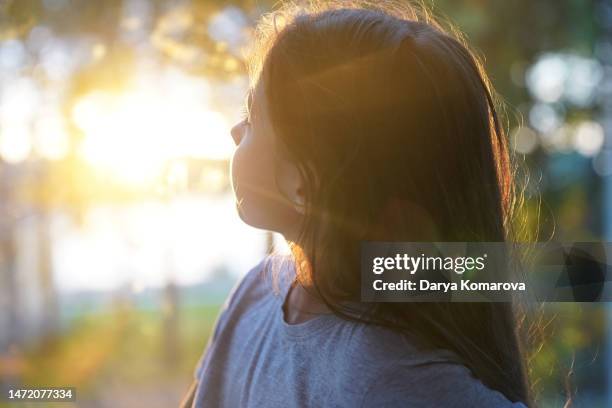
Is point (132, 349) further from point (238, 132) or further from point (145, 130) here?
point (238, 132)

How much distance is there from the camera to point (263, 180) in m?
0.65

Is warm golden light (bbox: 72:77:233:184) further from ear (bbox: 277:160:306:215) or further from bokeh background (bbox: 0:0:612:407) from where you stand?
ear (bbox: 277:160:306:215)

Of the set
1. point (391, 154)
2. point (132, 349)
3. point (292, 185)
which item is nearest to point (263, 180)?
point (292, 185)

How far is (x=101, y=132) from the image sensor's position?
124 centimetres

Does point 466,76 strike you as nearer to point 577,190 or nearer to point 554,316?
point 554,316

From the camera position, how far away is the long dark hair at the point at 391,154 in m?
0.60

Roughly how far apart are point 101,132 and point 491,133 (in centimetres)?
81

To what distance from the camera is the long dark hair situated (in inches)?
23.5

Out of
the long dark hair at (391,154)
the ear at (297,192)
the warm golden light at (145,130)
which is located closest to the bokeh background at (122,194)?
the warm golden light at (145,130)

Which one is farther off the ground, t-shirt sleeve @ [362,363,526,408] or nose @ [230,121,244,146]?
nose @ [230,121,244,146]

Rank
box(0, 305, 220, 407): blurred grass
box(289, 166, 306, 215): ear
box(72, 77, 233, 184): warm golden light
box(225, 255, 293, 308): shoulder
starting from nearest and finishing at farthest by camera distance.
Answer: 1. box(289, 166, 306, 215): ear
2. box(225, 255, 293, 308): shoulder
3. box(72, 77, 233, 184): warm golden light
4. box(0, 305, 220, 407): blurred grass

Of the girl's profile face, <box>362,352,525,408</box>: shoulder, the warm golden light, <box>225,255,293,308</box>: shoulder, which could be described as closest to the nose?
the girl's profile face

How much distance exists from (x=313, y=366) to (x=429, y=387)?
0.11 metres

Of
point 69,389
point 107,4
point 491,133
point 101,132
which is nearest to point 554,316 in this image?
point 491,133
